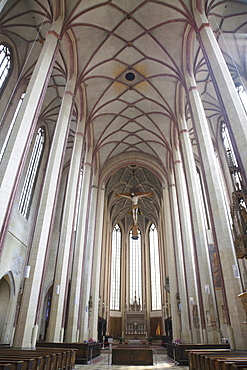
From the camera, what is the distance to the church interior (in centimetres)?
881

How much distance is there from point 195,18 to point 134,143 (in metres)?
12.1

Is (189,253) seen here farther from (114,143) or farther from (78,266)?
(114,143)

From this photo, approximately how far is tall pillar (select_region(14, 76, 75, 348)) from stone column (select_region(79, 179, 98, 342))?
23.4ft

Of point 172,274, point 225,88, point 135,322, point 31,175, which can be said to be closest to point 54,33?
point 225,88

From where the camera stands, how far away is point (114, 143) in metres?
22.9

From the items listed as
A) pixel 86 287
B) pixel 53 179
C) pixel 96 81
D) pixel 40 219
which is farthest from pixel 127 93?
pixel 86 287

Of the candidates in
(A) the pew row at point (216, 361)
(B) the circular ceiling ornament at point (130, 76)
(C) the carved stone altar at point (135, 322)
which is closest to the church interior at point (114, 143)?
(B) the circular ceiling ornament at point (130, 76)

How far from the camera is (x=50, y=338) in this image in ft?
35.3

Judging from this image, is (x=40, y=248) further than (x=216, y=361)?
Yes

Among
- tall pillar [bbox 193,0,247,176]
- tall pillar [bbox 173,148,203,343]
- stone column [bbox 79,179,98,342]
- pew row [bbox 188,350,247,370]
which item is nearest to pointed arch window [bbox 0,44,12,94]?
tall pillar [bbox 193,0,247,176]

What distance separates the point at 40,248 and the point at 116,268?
24.6 metres

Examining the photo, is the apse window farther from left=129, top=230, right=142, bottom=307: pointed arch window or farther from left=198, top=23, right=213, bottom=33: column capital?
left=129, top=230, right=142, bottom=307: pointed arch window

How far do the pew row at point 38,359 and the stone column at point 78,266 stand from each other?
5.90m

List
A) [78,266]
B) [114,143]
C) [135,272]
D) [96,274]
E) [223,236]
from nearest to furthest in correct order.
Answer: [223,236] → [78,266] → [96,274] → [114,143] → [135,272]
